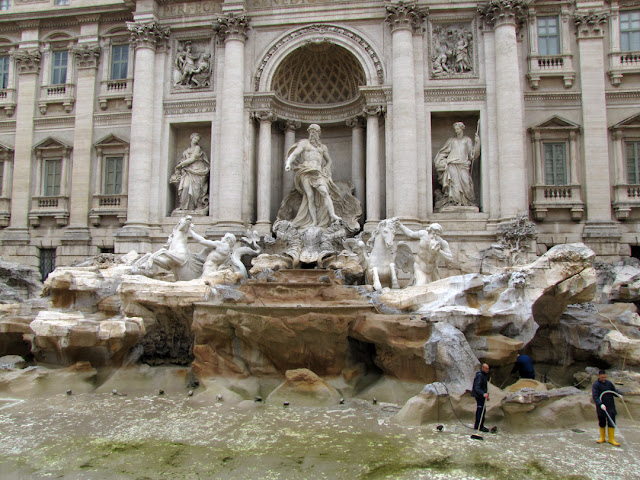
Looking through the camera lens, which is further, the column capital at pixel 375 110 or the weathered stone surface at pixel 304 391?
the column capital at pixel 375 110

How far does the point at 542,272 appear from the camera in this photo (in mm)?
11219

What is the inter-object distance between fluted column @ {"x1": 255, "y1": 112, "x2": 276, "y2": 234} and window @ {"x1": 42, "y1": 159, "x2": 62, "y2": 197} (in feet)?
29.0

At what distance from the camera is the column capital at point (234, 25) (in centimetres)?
1825

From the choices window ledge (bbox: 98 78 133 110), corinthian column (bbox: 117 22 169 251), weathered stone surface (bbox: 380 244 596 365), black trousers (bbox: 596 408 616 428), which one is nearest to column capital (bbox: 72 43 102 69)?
window ledge (bbox: 98 78 133 110)

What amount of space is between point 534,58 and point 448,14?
11.0 ft

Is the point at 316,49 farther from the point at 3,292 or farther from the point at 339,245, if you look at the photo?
the point at 3,292

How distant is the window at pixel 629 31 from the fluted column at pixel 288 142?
1177 centimetres

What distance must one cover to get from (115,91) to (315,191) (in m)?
9.45

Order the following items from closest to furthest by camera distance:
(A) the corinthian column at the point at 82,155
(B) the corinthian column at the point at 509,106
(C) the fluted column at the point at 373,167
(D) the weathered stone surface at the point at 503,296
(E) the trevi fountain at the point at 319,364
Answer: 1. (E) the trevi fountain at the point at 319,364
2. (D) the weathered stone surface at the point at 503,296
3. (B) the corinthian column at the point at 509,106
4. (C) the fluted column at the point at 373,167
5. (A) the corinthian column at the point at 82,155

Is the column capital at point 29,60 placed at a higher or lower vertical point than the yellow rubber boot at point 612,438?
higher

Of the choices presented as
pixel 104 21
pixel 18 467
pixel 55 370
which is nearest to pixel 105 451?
pixel 18 467

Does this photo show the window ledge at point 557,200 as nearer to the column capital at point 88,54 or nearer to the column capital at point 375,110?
the column capital at point 375,110

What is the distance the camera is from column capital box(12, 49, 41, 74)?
21.3 meters

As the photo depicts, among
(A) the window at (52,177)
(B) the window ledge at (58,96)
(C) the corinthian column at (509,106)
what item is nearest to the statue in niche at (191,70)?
(B) the window ledge at (58,96)
